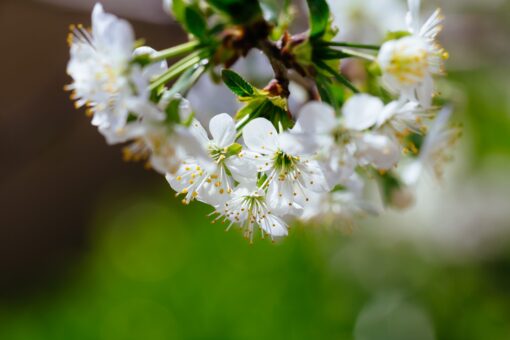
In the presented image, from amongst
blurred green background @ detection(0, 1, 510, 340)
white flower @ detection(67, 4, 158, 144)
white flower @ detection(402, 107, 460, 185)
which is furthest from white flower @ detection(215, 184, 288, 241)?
blurred green background @ detection(0, 1, 510, 340)

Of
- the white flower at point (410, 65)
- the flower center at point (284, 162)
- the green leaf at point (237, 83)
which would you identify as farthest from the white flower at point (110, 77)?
the white flower at point (410, 65)

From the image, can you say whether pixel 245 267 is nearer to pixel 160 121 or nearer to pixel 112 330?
pixel 112 330

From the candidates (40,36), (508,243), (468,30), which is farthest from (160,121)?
(40,36)

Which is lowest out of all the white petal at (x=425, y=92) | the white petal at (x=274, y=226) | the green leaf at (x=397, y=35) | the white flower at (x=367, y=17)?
the white flower at (x=367, y=17)

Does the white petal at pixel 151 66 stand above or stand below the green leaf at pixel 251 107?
above

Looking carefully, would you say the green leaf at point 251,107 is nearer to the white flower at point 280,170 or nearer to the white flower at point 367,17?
the white flower at point 280,170

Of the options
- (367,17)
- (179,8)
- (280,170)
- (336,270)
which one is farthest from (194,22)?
(336,270)
